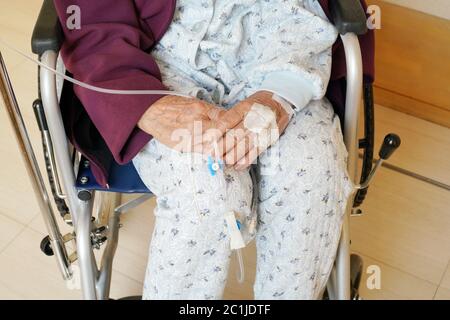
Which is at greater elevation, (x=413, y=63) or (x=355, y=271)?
(x=413, y=63)

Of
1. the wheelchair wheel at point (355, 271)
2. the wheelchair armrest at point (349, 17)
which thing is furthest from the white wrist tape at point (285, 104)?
the wheelchair wheel at point (355, 271)

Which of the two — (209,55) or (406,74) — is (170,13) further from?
(406,74)

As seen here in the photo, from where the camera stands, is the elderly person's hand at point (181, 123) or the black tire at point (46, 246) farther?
the black tire at point (46, 246)

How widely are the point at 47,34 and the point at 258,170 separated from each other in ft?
1.25

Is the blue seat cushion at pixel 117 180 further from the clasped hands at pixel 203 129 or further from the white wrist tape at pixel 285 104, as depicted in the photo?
the white wrist tape at pixel 285 104

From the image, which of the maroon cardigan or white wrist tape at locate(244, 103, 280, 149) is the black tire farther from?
white wrist tape at locate(244, 103, 280, 149)

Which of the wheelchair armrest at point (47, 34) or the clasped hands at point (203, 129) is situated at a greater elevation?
the wheelchair armrest at point (47, 34)

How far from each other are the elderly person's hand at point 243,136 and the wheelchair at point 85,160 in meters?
0.14

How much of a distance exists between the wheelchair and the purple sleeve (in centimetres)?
5

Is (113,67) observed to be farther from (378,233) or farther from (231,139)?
(378,233)

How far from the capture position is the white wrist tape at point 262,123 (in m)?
0.80

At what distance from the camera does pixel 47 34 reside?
765 millimetres

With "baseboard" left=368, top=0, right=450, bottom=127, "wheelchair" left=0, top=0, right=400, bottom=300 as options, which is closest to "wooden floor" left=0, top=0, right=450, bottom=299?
"baseboard" left=368, top=0, right=450, bottom=127

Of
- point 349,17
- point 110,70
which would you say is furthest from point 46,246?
point 349,17
